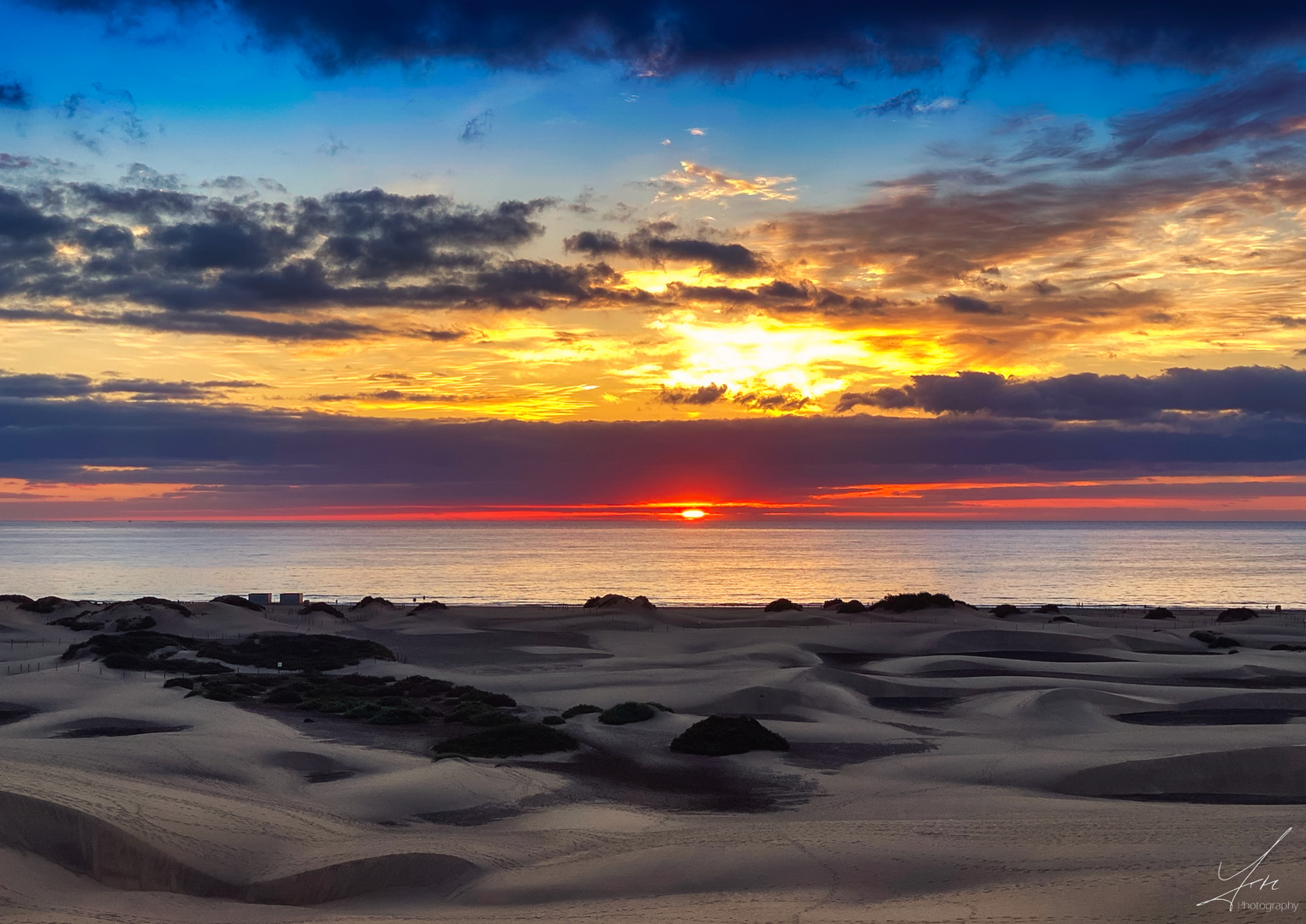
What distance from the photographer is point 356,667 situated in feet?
160

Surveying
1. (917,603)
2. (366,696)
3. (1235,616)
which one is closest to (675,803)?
(366,696)

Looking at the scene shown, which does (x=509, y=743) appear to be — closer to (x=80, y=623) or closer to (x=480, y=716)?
(x=480, y=716)

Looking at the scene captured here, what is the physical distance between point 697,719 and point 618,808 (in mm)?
12569

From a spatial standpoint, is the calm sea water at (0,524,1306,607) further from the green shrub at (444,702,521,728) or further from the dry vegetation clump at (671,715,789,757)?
the dry vegetation clump at (671,715,789,757)

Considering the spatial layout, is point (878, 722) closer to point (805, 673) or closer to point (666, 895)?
point (805, 673)

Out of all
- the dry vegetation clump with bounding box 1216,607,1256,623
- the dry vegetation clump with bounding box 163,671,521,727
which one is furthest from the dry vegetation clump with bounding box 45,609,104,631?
the dry vegetation clump with bounding box 1216,607,1256,623

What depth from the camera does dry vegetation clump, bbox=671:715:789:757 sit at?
29.1 metres

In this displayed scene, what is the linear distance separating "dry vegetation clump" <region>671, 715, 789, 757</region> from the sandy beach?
32.5 inches

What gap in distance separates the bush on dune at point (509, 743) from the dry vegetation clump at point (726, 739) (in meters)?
3.34

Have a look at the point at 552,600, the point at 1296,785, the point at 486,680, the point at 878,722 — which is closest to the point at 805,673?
the point at 878,722
